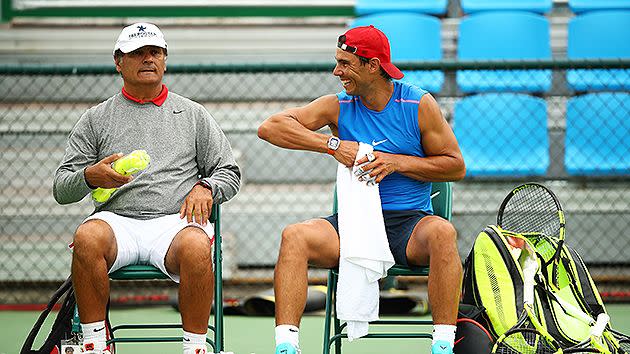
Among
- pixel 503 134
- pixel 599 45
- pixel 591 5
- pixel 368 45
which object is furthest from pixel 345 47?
pixel 591 5

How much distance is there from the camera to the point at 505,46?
20.4 feet

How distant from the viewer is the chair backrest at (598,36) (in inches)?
243

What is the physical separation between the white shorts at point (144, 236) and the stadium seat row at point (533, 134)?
2757mm

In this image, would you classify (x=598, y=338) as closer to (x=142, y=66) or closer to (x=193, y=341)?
(x=193, y=341)

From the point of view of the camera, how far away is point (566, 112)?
239 inches

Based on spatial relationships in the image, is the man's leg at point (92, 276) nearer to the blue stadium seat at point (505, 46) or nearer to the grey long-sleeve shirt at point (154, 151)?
the grey long-sleeve shirt at point (154, 151)

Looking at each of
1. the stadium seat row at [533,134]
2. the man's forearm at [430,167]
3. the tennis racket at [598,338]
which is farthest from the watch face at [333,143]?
the stadium seat row at [533,134]

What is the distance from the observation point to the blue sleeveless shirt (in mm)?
3697

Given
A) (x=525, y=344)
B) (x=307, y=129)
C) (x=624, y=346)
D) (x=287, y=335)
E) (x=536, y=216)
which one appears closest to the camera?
(x=287, y=335)

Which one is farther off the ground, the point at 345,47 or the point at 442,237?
the point at 345,47

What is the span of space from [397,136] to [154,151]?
0.90 m

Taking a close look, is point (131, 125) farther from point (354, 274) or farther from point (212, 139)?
point (354, 274)

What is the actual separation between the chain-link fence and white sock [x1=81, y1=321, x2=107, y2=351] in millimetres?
2485

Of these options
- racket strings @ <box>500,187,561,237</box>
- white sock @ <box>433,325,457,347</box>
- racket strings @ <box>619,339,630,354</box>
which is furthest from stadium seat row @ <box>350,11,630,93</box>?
white sock @ <box>433,325,457,347</box>
